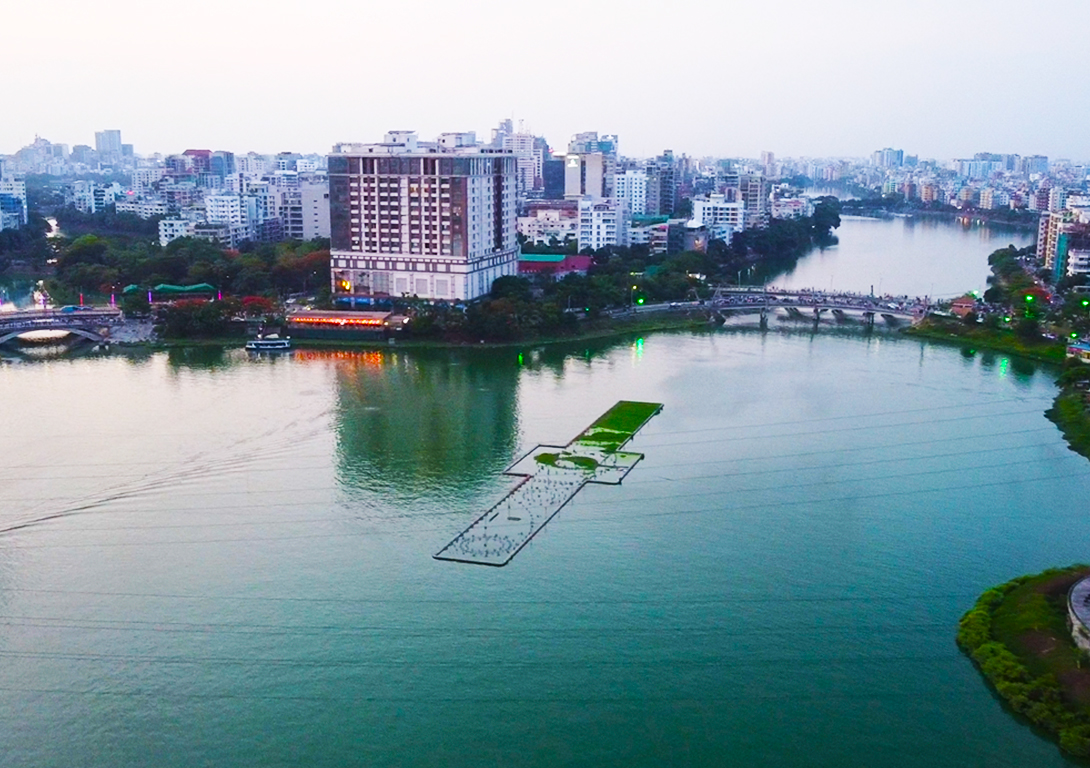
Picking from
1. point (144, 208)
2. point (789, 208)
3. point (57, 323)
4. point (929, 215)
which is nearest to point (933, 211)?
point (929, 215)

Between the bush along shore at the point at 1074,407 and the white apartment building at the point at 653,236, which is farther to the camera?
the white apartment building at the point at 653,236

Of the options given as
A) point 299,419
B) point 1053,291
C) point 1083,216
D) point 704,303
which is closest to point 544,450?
point 299,419

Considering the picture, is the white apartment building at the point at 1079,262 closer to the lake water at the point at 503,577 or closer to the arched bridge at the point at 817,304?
the arched bridge at the point at 817,304

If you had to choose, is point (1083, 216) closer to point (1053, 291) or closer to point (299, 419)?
point (1053, 291)

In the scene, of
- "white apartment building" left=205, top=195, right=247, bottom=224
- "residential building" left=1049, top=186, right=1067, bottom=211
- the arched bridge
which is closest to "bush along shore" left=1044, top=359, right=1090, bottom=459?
the arched bridge

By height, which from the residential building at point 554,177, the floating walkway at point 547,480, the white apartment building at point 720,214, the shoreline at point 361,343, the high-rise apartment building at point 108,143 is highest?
the high-rise apartment building at point 108,143

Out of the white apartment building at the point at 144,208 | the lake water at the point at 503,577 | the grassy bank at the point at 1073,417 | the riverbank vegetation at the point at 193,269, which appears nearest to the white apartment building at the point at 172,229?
the riverbank vegetation at the point at 193,269
